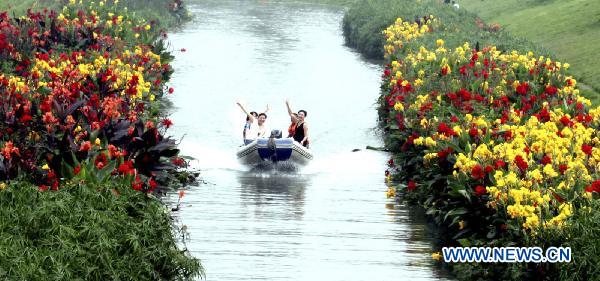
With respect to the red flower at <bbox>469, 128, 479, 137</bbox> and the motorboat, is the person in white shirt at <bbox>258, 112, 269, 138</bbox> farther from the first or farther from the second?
the red flower at <bbox>469, 128, 479, 137</bbox>

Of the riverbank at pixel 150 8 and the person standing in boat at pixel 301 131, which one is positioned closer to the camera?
the person standing in boat at pixel 301 131

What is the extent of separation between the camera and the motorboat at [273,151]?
2584 centimetres

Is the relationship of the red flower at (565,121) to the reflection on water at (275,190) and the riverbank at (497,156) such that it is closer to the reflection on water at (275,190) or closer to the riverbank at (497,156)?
the riverbank at (497,156)

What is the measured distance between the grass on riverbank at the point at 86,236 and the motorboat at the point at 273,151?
34.9ft

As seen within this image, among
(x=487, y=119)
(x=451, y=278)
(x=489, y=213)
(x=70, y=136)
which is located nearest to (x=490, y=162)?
(x=489, y=213)

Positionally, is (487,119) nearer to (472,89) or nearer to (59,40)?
(472,89)

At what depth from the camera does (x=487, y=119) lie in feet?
73.9

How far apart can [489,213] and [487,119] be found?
5503 millimetres

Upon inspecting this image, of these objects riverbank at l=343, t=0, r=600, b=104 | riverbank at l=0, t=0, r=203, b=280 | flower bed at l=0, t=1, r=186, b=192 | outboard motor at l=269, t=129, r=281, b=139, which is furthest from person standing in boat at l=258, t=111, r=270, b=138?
riverbank at l=343, t=0, r=600, b=104

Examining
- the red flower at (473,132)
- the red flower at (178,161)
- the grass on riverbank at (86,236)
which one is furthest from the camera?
the red flower at (178,161)

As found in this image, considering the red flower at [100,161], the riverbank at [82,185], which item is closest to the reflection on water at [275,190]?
the riverbank at [82,185]

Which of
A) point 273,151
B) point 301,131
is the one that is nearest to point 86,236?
point 273,151

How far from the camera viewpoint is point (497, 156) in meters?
18.2

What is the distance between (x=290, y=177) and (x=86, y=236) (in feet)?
39.3
